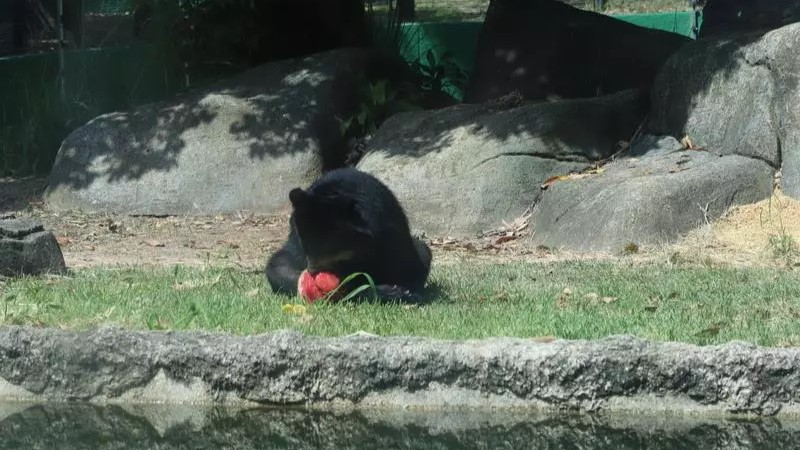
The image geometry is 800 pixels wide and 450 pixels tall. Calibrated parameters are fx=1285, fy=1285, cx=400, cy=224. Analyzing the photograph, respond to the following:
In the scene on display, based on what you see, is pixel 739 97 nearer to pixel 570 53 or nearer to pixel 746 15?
pixel 746 15

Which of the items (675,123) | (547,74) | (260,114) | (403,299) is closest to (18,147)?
(260,114)

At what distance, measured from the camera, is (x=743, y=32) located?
11.6 m

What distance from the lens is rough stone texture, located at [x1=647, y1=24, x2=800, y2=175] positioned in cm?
1031

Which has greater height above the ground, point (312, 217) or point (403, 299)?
point (312, 217)

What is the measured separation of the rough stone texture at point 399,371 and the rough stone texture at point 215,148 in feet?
23.1

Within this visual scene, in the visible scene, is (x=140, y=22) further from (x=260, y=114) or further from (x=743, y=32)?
(x=743, y=32)

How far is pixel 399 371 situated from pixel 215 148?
7986 millimetres

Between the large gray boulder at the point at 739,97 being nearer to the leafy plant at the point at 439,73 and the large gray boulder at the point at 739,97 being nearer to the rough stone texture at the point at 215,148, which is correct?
the rough stone texture at the point at 215,148

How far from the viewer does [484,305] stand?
7043mm

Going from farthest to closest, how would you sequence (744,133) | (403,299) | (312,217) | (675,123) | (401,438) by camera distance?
(675,123)
(744,133)
(403,299)
(312,217)
(401,438)

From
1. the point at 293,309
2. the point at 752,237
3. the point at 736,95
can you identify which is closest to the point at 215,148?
the point at 736,95

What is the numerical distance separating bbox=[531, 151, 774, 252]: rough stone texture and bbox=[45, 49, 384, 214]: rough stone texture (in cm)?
298

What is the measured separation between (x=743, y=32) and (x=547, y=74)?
2.16 metres

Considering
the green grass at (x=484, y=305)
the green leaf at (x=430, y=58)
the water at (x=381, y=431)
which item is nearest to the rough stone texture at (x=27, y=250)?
the green grass at (x=484, y=305)
